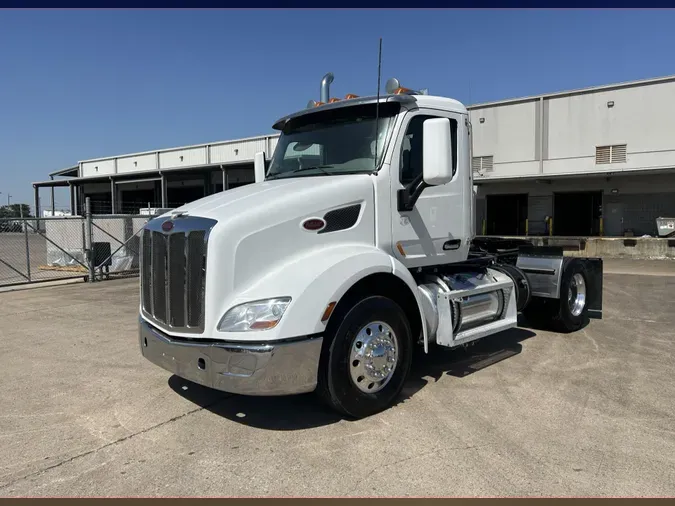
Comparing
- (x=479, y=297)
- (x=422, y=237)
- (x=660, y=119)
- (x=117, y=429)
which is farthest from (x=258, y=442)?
(x=660, y=119)

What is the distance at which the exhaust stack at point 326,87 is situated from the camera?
5.73 m

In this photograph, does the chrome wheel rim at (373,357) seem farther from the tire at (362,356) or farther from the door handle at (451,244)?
the door handle at (451,244)

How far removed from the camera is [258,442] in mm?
3758

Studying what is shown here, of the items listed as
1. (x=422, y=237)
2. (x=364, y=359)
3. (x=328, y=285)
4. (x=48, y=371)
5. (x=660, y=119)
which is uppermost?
(x=660, y=119)

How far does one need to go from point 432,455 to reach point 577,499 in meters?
0.93

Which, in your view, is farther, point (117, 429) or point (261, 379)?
point (117, 429)

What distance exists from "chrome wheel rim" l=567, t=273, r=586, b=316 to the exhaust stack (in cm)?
449

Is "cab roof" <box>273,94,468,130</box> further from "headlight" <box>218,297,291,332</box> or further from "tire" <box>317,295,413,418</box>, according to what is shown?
"headlight" <box>218,297,291,332</box>

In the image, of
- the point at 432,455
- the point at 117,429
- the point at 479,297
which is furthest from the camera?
the point at 479,297

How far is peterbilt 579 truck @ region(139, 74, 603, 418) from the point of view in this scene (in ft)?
12.1

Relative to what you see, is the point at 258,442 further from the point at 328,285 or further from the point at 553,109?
the point at 553,109

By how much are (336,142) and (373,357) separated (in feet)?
6.92

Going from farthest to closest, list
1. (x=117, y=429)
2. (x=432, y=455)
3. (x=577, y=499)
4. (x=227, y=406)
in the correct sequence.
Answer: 1. (x=227, y=406)
2. (x=117, y=429)
3. (x=432, y=455)
4. (x=577, y=499)

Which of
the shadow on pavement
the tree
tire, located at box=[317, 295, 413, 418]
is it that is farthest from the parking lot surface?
the tree
